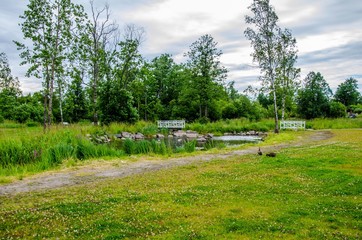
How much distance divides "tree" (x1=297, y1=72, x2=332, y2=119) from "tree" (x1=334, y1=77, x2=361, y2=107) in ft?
58.9

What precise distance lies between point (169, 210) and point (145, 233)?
1.39 m

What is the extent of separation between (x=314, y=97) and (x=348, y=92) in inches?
822

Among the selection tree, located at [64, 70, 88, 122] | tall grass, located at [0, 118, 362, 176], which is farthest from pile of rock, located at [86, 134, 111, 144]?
tree, located at [64, 70, 88, 122]

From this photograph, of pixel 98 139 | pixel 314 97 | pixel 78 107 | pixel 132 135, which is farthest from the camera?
pixel 78 107

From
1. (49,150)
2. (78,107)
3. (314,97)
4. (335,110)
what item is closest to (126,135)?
(49,150)

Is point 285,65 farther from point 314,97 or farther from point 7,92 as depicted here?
point 7,92

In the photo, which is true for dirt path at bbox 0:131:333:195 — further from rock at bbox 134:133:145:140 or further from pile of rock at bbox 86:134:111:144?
rock at bbox 134:133:145:140

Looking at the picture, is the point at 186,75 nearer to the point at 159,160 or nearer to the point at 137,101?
the point at 137,101

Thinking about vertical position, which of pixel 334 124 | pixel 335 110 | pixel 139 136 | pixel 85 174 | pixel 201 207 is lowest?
pixel 201 207

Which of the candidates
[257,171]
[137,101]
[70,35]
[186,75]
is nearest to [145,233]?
[257,171]

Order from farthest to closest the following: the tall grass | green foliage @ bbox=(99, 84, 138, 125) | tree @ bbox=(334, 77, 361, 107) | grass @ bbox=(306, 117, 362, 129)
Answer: tree @ bbox=(334, 77, 361, 107)
green foliage @ bbox=(99, 84, 138, 125)
grass @ bbox=(306, 117, 362, 129)
the tall grass

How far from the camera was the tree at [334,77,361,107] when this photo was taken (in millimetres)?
61556

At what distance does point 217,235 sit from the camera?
5.88m

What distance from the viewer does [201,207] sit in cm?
755
